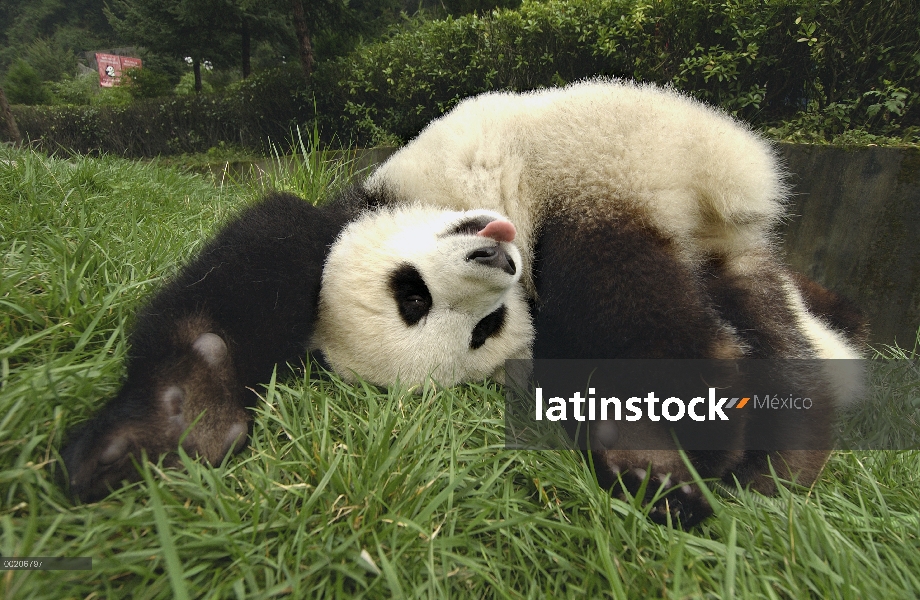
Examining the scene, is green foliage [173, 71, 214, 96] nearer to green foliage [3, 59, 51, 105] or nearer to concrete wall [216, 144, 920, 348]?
green foliage [3, 59, 51, 105]

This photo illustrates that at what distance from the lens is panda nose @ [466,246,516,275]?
165cm

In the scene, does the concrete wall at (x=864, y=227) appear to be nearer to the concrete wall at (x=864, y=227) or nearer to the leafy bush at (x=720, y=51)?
the concrete wall at (x=864, y=227)

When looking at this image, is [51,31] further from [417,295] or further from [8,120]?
[417,295]

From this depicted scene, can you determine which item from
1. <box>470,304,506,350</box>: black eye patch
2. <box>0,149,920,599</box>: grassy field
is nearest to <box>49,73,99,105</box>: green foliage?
<box>0,149,920,599</box>: grassy field

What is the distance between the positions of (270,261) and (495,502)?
113 cm

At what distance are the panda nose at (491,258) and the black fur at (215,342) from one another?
651 mm

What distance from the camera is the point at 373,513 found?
1317 mm

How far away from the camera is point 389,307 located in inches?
70.7

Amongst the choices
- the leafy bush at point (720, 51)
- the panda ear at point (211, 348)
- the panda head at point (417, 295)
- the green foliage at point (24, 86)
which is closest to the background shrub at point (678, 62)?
the leafy bush at point (720, 51)

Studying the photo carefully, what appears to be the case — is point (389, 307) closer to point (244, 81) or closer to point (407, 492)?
point (407, 492)

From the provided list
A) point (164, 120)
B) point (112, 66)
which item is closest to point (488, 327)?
point (164, 120)

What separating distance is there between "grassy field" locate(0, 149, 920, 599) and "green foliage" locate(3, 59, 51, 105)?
9.61 meters

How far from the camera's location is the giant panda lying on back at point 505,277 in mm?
1601

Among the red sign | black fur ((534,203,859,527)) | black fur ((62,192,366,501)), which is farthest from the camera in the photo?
the red sign
